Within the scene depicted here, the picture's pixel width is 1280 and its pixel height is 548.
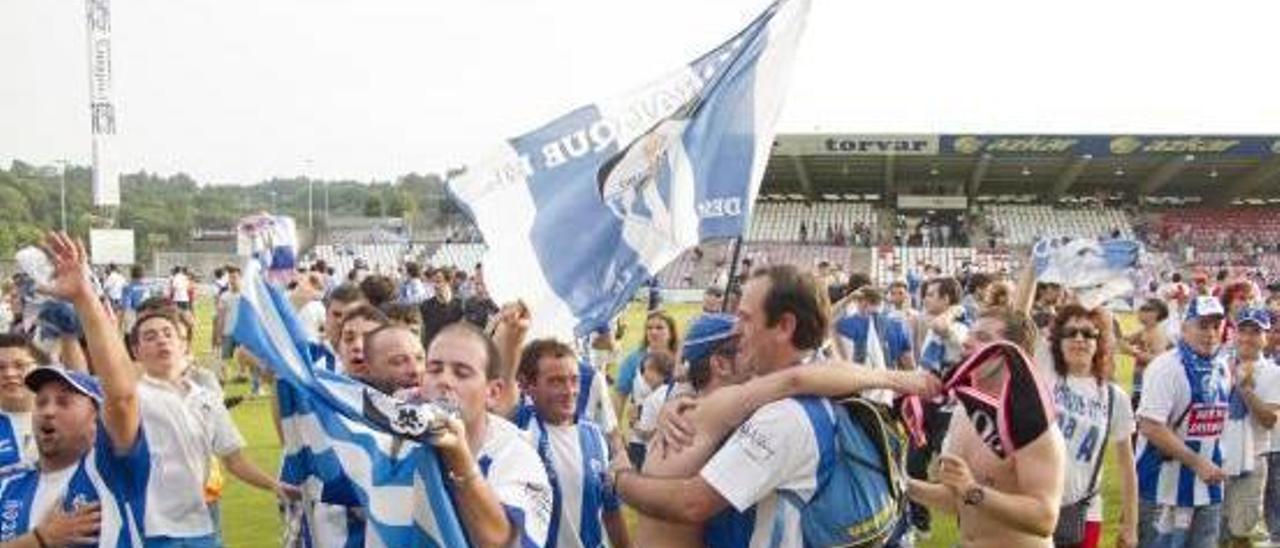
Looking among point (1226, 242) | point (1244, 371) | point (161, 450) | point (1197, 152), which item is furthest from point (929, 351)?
point (1226, 242)

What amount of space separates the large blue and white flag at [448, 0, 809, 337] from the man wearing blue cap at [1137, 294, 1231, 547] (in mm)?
2767

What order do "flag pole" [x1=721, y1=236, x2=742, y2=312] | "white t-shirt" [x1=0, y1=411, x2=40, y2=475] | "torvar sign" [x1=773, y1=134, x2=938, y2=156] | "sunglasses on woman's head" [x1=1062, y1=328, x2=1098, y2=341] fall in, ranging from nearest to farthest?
1. "flag pole" [x1=721, y1=236, x2=742, y2=312]
2. "white t-shirt" [x1=0, y1=411, x2=40, y2=475]
3. "sunglasses on woman's head" [x1=1062, y1=328, x2=1098, y2=341]
4. "torvar sign" [x1=773, y1=134, x2=938, y2=156]

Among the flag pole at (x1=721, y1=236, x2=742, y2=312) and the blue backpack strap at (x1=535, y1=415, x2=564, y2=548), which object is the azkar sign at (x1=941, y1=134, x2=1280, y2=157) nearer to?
the flag pole at (x1=721, y1=236, x2=742, y2=312)

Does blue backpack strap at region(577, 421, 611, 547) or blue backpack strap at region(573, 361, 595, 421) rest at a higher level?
blue backpack strap at region(573, 361, 595, 421)

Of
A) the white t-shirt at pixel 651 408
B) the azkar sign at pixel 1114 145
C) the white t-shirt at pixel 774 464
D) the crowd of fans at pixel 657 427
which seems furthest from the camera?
the azkar sign at pixel 1114 145

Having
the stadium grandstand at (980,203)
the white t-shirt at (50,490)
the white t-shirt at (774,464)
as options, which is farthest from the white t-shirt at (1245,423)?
the stadium grandstand at (980,203)

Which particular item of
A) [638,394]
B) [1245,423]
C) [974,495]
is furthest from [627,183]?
[1245,423]

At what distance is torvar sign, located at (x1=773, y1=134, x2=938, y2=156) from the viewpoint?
163ft

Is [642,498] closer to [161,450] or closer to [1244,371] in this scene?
[161,450]

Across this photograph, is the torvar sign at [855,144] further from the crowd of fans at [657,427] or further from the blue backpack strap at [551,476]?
the blue backpack strap at [551,476]

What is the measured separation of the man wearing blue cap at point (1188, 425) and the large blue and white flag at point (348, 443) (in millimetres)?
4911

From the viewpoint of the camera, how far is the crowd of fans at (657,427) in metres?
3.23

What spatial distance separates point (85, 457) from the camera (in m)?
4.50

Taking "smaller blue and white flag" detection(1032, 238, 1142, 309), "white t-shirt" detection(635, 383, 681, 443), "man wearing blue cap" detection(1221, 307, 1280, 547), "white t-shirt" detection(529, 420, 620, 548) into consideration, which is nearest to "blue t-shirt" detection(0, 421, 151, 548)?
"white t-shirt" detection(529, 420, 620, 548)
